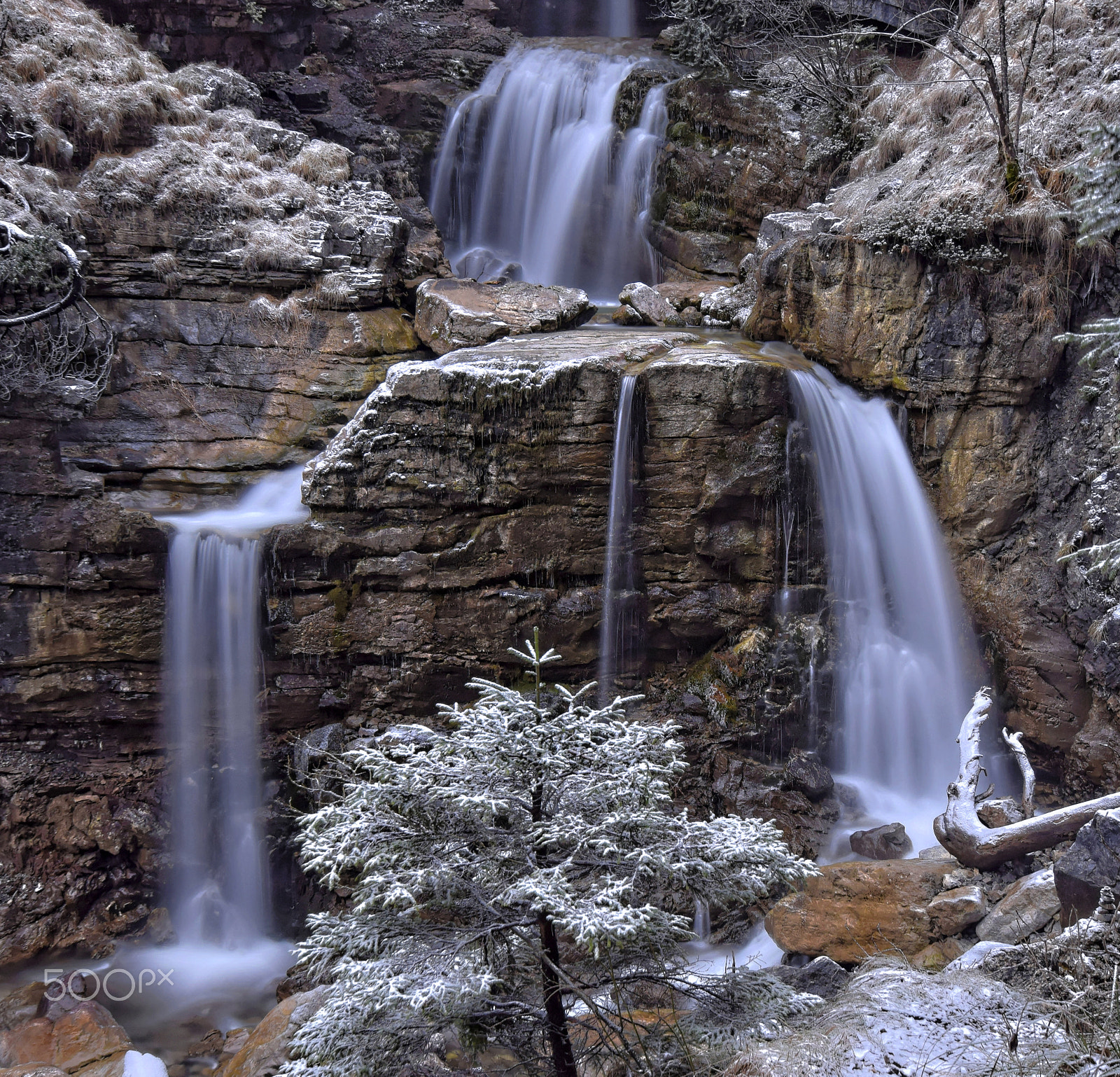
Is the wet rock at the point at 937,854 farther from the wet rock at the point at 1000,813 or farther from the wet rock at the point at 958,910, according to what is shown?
the wet rock at the point at 958,910

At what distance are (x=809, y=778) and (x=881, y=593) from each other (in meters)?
2.21

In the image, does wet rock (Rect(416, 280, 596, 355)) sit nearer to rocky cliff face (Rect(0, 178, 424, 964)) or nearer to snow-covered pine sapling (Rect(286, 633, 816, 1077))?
rocky cliff face (Rect(0, 178, 424, 964))

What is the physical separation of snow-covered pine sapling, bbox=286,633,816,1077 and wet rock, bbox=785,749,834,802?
17.4 feet

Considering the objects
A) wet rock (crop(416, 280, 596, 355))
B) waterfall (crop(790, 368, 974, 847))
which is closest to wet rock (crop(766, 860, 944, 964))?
waterfall (crop(790, 368, 974, 847))

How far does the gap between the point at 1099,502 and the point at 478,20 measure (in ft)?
48.3

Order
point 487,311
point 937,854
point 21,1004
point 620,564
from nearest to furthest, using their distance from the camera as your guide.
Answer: point 937,854 → point 21,1004 → point 620,564 → point 487,311

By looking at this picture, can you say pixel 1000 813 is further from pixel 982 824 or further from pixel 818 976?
pixel 818 976

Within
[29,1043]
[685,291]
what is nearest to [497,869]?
[29,1043]

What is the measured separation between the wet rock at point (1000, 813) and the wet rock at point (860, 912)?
0.56 metres

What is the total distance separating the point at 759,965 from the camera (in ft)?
22.9

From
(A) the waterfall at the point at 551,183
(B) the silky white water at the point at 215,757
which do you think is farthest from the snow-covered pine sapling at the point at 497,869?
(A) the waterfall at the point at 551,183

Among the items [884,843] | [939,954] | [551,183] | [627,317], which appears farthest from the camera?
[551,183]

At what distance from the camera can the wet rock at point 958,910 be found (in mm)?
6066

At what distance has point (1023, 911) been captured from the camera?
5.73 meters
